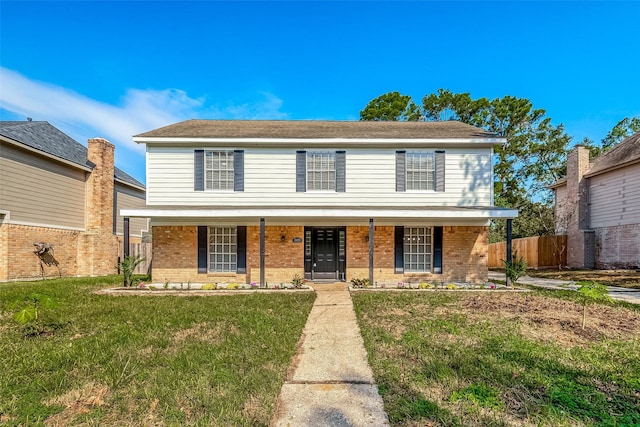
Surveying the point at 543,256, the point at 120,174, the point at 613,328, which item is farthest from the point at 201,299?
the point at 543,256

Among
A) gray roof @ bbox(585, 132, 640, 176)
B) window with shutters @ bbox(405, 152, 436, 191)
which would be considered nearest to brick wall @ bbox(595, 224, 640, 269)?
gray roof @ bbox(585, 132, 640, 176)

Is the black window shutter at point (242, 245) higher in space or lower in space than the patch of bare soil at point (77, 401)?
higher

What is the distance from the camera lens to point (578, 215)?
18141 mm

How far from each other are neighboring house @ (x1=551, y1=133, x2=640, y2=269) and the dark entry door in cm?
1399

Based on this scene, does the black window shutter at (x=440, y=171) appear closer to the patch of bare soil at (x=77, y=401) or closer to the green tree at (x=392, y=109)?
the patch of bare soil at (x=77, y=401)

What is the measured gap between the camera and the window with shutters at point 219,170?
1170 centimetres

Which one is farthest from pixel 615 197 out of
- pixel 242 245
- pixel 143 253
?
pixel 143 253

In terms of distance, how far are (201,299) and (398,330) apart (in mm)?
5329

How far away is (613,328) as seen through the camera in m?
6.10

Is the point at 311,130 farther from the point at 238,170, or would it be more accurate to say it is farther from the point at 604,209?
the point at 604,209

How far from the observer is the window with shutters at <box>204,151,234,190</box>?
11695 mm

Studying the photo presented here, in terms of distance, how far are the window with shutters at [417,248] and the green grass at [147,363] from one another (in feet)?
18.3

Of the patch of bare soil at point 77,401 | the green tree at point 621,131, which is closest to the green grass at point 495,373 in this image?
the patch of bare soil at point 77,401

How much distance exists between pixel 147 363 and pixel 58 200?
13680 mm
